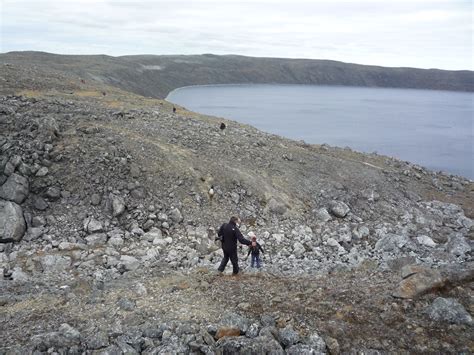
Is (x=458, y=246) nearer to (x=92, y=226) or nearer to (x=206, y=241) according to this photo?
(x=206, y=241)

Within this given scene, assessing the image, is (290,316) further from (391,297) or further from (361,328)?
(391,297)

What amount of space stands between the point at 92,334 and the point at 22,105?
15847 millimetres

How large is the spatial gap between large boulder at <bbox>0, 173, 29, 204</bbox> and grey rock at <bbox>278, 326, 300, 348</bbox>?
10.8m

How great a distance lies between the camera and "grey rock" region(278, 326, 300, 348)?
328 inches

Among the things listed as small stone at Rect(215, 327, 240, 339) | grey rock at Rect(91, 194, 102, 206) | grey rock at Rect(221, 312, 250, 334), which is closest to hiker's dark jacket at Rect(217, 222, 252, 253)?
grey rock at Rect(221, 312, 250, 334)

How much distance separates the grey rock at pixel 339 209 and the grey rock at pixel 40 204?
11.7 metres

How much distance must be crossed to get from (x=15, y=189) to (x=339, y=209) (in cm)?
1295

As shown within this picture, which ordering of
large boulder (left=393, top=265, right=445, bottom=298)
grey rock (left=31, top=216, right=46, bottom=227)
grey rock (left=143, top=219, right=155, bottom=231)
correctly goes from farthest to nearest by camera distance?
grey rock (left=143, top=219, right=155, bottom=231)
grey rock (left=31, top=216, right=46, bottom=227)
large boulder (left=393, top=265, right=445, bottom=298)

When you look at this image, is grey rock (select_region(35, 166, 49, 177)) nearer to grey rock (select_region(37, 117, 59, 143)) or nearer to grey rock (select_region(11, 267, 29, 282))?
grey rock (select_region(37, 117, 59, 143))

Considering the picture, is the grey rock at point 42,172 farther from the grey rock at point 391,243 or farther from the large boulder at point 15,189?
the grey rock at point 391,243

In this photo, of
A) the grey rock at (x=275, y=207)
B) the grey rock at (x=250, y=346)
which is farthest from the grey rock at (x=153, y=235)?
the grey rock at (x=250, y=346)

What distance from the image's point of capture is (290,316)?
9070 mm

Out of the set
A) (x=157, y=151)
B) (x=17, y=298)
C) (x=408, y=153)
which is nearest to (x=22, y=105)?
A: (x=157, y=151)

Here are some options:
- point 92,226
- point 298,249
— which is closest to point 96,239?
point 92,226
